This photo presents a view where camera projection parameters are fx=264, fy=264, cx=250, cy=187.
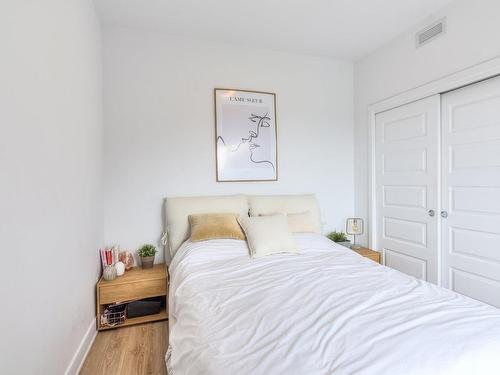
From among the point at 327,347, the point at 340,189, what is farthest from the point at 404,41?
the point at 327,347

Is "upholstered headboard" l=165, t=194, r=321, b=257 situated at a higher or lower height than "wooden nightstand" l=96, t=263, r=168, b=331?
higher

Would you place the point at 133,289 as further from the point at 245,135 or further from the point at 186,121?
the point at 245,135

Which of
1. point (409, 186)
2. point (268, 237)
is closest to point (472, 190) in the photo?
point (409, 186)

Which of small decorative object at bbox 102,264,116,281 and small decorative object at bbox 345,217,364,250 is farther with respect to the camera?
small decorative object at bbox 345,217,364,250

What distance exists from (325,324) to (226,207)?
67.1 inches

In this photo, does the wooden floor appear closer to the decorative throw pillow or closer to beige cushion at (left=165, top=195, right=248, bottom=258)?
beige cushion at (left=165, top=195, right=248, bottom=258)

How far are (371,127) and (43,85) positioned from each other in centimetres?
300

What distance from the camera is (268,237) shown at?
7.04 ft

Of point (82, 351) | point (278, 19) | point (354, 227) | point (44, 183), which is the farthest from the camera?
point (354, 227)

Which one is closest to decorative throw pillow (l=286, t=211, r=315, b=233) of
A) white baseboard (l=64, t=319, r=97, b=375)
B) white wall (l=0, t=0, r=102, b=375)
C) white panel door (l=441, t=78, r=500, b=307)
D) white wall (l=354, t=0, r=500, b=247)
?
Answer: white wall (l=354, t=0, r=500, b=247)

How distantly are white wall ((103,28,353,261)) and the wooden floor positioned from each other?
72 centimetres

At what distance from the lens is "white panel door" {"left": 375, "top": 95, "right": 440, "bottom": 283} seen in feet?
7.99

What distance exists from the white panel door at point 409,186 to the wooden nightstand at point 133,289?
2.40m

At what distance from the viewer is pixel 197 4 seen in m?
2.21
